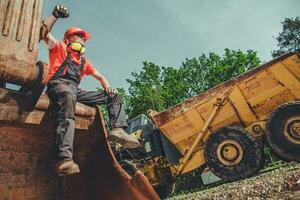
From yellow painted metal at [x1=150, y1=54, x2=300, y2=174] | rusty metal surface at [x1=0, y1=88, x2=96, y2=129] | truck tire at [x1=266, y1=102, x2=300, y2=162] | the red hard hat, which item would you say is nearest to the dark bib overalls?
rusty metal surface at [x1=0, y1=88, x2=96, y2=129]

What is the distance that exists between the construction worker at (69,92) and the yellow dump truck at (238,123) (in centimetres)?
481

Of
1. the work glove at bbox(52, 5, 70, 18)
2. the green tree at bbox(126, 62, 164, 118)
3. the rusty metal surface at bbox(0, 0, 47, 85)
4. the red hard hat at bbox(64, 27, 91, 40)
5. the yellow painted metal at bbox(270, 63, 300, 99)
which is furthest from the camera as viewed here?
the green tree at bbox(126, 62, 164, 118)

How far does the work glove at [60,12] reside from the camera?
75.4 inches

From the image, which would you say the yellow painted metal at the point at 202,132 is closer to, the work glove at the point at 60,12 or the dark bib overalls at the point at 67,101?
the dark bib overalls at the point at 67,101

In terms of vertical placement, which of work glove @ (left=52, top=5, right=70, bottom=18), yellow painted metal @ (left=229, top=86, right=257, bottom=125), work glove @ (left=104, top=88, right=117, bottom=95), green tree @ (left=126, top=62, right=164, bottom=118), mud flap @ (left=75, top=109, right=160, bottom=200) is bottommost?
mud flap @ (left=75, top=109, right=160, bottom=200)

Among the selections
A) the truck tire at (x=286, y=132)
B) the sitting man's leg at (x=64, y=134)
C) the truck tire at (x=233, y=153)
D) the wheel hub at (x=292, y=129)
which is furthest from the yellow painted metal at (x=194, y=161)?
the sitting man's leg at (x=64, y=134)

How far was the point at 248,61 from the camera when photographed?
38.3m

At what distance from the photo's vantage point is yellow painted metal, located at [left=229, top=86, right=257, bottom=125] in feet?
25.0

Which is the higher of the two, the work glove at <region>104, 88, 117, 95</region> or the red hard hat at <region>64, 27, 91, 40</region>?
the red hard hat at <region>64, 27, 91, 40</region>

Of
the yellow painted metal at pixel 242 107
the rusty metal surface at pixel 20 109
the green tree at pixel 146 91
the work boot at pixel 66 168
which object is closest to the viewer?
the rusty metal surface at pixel 20 109

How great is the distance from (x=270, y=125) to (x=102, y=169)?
5.71 m

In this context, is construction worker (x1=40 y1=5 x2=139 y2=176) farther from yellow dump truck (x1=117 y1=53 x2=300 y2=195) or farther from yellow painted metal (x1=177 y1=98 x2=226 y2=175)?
yellow painted metal (x1=177 y1=98 x2=226 y2=175)

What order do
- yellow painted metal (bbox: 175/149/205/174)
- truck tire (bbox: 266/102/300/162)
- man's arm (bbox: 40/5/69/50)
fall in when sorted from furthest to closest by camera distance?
yellow painted metal (bbox: 175/149/205/174), truck tire (bbox: 266/102/300/162), man's arm (bbox: 40/5/69/50)

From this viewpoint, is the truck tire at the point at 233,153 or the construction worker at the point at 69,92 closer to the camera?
the construction worker at the point at 69,92
